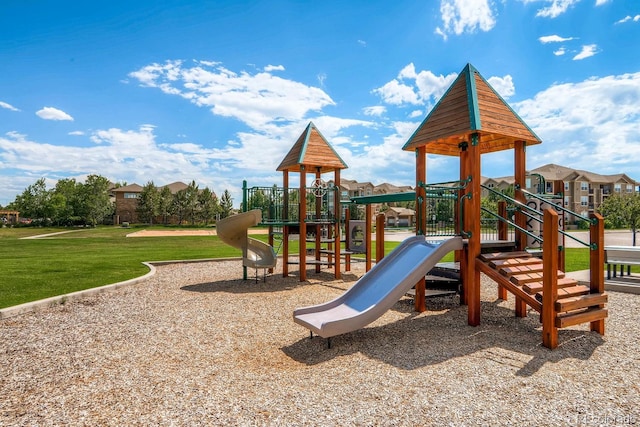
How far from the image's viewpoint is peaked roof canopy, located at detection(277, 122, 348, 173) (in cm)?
1113

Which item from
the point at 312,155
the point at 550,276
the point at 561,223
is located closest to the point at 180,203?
the point at 312,155

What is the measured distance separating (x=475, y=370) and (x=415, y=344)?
111cm

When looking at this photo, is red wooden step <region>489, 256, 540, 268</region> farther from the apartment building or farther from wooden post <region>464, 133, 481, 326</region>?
the apartment building

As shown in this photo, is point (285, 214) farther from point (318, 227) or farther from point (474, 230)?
Answer: point (474, 230)

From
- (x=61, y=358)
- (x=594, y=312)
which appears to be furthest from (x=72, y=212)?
(x=594, y=312)

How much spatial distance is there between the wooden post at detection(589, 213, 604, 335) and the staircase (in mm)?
131

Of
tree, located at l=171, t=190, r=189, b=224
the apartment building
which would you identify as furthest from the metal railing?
the apartment building

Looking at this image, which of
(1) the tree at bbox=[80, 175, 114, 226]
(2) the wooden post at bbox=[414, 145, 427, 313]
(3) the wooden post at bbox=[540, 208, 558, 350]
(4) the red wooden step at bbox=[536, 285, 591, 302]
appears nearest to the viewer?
(3) the wooden post at bbox=[540, 208, 558, 350]

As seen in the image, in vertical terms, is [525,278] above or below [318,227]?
below

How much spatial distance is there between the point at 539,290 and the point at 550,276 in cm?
57

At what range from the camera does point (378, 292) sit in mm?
6391

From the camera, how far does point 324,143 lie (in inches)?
463

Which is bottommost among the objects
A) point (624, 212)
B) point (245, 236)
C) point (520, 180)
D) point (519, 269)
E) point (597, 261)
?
point (519, 269)

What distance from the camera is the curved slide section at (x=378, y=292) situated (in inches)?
220
